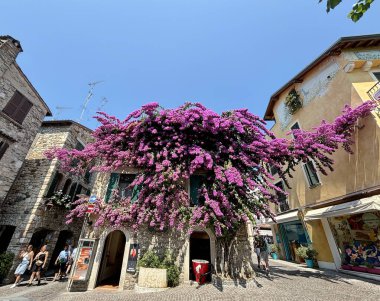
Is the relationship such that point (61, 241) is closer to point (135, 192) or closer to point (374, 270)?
point (135, 192)

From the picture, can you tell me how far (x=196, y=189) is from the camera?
1033 centimetres

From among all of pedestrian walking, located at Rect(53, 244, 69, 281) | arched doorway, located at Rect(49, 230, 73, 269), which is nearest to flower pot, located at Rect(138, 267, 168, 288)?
pedestrian walking, located at Rect(53, 244, 69, 281)

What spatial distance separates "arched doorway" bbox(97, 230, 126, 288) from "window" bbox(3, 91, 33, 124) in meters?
9.05

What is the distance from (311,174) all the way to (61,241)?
62.3 feet

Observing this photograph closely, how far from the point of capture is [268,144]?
10.2 metres

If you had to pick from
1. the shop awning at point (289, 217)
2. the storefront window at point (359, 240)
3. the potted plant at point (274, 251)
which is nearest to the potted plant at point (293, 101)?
the shop awning at point (289, 217)

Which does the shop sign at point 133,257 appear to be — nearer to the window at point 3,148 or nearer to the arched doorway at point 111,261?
the arched doorway at point 111,261

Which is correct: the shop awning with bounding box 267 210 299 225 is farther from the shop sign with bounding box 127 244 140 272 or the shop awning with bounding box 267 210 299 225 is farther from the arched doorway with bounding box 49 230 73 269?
the arched doorway with bounding box 49 230 73 269

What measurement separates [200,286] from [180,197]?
150 inches

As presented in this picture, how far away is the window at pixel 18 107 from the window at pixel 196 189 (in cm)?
1112

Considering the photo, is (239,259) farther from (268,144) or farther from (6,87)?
(6,87)

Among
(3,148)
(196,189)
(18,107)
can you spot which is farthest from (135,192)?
(18,107)

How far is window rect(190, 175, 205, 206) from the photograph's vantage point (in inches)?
389

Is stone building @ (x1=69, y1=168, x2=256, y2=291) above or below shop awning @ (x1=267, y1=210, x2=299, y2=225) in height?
below
